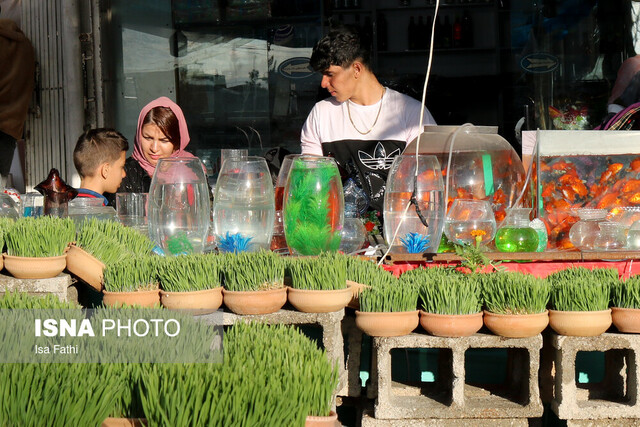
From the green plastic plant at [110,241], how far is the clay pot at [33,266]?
0.09m

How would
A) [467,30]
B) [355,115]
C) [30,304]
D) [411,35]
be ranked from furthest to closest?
[411,35]
[467,30]
[355,115]
[30,304]

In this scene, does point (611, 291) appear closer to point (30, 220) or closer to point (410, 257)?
point (410, 257)

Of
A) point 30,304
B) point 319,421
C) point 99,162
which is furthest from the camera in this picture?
point 99,162

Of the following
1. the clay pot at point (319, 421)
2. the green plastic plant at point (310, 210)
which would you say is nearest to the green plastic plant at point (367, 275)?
the green plastic plant at point (310, 210)

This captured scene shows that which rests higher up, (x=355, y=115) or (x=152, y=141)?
(x=355, y=115)

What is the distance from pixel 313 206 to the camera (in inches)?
85.7

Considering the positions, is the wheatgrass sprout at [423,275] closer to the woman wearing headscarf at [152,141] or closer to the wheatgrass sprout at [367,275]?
the wheatgrass sprout at [367,275]

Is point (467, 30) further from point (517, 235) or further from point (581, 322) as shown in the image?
point (581, 322)

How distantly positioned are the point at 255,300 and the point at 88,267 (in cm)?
46

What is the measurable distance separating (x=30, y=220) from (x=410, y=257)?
1015mm

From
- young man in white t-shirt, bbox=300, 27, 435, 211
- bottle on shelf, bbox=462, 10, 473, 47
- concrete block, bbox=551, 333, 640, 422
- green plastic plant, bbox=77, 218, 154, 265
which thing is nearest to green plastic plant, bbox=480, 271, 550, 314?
concrete block, bbox=551, 333, 640, 422

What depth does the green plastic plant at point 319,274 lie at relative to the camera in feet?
6.02

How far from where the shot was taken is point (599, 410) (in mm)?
1834

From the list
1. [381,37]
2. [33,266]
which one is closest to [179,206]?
[33,266]
